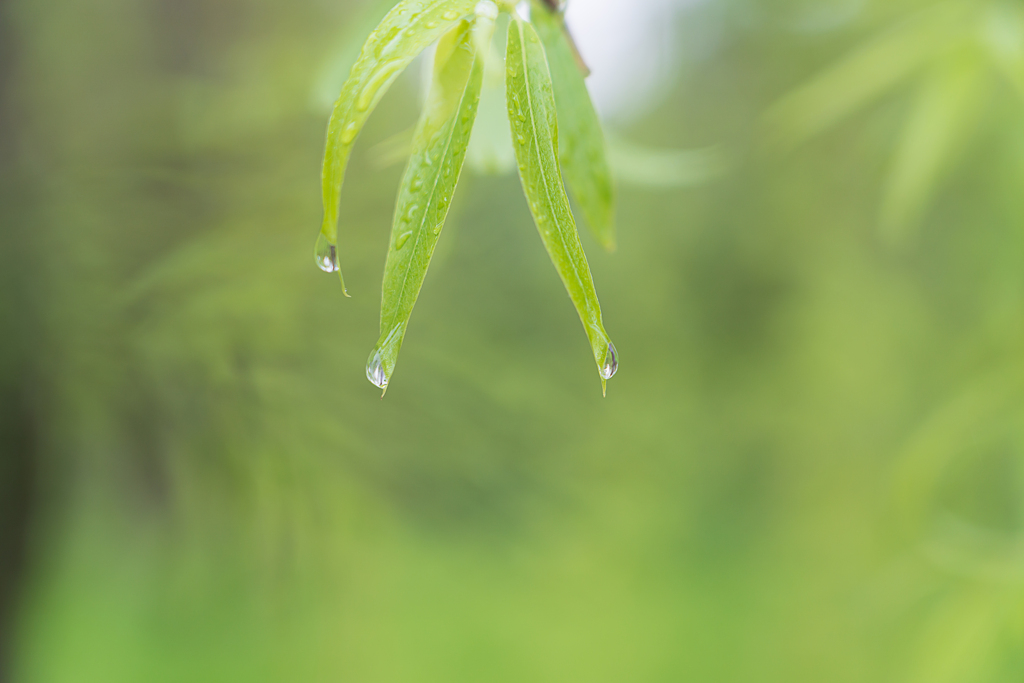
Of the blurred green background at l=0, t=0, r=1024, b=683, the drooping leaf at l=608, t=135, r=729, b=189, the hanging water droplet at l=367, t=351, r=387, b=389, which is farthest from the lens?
the blurred green background at l=0, t=0, r=1024, b=683

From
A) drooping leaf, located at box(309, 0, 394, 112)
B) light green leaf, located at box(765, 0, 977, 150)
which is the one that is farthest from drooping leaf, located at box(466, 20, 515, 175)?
light green leaf, located at box(765, 0, 977, 150)

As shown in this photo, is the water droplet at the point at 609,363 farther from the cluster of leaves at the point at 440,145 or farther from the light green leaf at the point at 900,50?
the light green leaf at the point at 900,50

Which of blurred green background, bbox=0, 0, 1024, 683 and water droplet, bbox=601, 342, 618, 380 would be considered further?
blurred green background, bbox=0, 0, 1024, 683

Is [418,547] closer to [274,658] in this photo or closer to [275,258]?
[274,658]

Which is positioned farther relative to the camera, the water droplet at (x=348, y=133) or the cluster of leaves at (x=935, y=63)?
the cluster of leaves at (x=935, y=63)

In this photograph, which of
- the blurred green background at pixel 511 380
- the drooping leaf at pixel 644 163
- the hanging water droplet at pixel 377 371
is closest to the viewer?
the hanging water droplet at pixel 377 371

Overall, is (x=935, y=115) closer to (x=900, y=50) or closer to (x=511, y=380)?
(x=900, y=50)

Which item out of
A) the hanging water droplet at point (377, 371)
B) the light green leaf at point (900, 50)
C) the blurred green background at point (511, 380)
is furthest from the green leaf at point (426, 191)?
the light green leaf at point (900, 50)

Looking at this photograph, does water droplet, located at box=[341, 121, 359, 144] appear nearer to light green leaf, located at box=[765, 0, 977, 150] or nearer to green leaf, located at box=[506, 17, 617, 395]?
green leaf, located at box=[506, 17, 617, 395]
